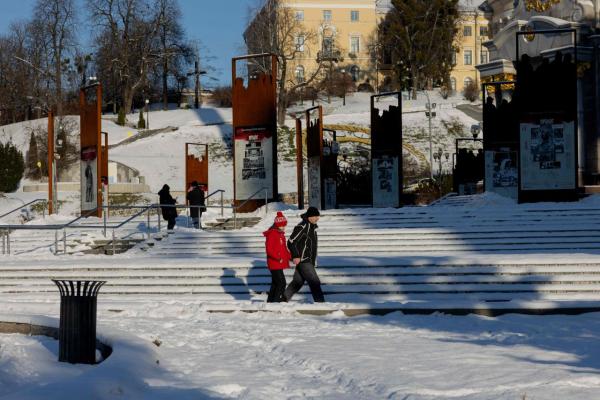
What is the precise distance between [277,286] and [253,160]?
1462cm

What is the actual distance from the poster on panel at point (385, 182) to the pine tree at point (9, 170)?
32943 millimetres

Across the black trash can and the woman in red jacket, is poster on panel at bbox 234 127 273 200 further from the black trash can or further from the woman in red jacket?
the black trash can

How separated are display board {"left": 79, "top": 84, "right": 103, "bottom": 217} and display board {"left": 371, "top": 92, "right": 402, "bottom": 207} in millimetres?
8151

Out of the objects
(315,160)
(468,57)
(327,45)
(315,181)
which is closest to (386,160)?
(315,160)

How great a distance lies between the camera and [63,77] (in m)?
84.6

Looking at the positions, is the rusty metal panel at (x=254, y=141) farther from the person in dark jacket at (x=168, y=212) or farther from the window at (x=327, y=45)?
the window at (x=327, y=45)

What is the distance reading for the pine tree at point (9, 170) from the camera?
55.6 m

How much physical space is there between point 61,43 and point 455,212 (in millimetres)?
62572

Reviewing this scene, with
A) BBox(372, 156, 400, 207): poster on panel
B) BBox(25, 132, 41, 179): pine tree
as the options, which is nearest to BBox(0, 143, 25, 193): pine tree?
BBox(25, 132, 41, 179): pine tree

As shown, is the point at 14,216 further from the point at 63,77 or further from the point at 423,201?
A: the point at 63,77

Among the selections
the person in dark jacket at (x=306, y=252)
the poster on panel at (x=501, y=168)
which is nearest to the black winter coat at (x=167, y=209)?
the poster on panel at (x=501, y=168)

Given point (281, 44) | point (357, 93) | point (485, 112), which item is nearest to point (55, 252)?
point (485, 112)

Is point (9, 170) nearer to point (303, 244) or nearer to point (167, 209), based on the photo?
point (167, 209)

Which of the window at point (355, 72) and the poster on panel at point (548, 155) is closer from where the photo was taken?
the poster on panel at point (548, 155)
